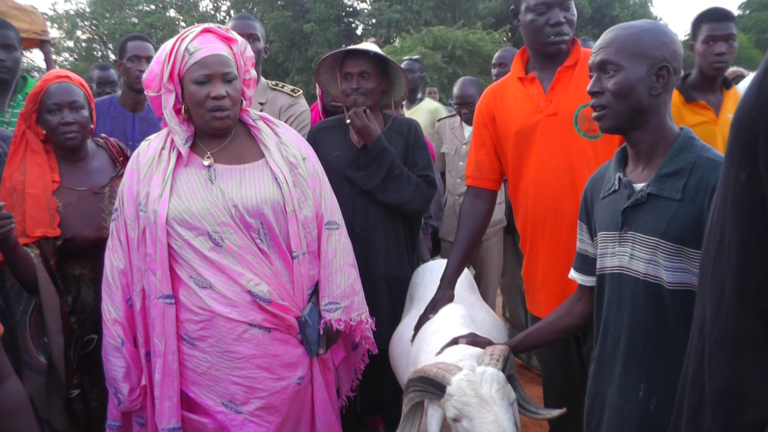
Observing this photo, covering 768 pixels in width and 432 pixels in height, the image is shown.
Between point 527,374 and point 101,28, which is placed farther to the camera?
point 101,28

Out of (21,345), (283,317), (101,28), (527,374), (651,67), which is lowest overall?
(527,374)

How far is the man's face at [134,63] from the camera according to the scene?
480 cm

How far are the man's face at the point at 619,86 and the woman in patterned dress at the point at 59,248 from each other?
8.35ft

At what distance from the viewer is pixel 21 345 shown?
3070mm

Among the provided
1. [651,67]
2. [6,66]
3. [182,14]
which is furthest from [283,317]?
[182,14]

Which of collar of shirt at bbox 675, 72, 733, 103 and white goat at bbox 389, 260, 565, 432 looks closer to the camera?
white goat at bbox 389, 260, 565, 432

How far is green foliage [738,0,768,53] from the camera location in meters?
21.7

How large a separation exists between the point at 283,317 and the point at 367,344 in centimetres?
47

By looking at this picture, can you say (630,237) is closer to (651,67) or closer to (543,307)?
(651,67)

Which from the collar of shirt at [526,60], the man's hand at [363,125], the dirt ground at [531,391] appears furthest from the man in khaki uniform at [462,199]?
the collar of shirt at [526,60]

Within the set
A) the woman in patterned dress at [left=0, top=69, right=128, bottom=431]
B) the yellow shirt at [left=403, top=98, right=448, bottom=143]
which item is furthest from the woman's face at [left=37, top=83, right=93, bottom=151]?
the yellow shirt at [left=403, top=98, right=448, bottom=143]

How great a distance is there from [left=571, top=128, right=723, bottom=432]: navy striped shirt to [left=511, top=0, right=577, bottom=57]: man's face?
1067 millimetres

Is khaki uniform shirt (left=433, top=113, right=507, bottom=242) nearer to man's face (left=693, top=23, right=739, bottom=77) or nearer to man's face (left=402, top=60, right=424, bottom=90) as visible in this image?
man's face (left=402, top=60, right=424, bottom=90)

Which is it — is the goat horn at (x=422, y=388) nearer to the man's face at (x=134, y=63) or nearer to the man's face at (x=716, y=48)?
the man's face at (x=716, y=48)
